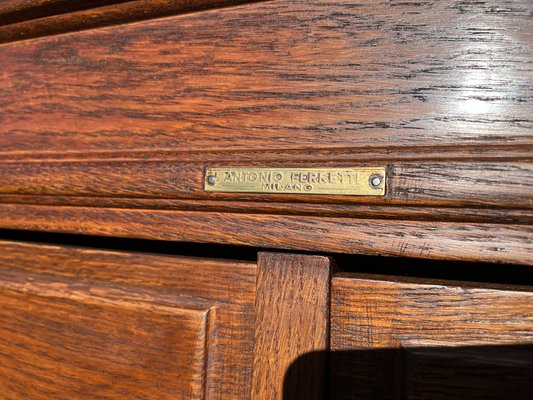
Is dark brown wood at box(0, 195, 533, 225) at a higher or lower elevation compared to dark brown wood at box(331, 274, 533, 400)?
higher

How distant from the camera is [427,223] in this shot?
0.41 meters

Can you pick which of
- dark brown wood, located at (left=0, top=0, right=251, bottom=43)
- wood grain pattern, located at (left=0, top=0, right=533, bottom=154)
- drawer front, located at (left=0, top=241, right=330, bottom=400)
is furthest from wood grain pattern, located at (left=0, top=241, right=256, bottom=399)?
dark brown wood, located at (left=0, top=0, right=251, bottom=43)

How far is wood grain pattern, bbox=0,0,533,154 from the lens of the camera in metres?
0.40

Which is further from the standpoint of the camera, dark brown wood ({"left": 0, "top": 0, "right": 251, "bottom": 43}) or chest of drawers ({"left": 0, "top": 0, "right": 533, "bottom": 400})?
dark brown wood ({"left": 0, "top": 0, "right": 251, "bottom": 43})

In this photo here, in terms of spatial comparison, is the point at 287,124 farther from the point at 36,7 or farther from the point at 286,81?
the point at 36,7

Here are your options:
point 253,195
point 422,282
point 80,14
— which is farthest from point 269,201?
point 80,14

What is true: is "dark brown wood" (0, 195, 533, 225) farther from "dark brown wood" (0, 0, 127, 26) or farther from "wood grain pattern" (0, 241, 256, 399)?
"dark brown wood" (0, 0, 127, 26)

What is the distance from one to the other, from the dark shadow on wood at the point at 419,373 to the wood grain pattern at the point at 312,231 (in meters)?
0.07

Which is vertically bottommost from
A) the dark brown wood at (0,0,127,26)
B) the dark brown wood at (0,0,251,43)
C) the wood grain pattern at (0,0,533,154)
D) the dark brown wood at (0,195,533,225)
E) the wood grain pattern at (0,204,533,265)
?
the wood grain pattern at (0,204,533,265)

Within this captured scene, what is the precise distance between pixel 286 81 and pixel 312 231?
0.42 ft

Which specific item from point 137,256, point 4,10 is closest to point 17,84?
point 4,10

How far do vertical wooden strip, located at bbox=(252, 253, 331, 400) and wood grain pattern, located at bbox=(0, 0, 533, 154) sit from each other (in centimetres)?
10

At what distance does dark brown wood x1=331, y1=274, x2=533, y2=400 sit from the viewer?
38 centimetres

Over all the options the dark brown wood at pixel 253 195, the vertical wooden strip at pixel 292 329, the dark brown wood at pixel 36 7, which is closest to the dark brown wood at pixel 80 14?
the dark brown wood at pixel 36 7
